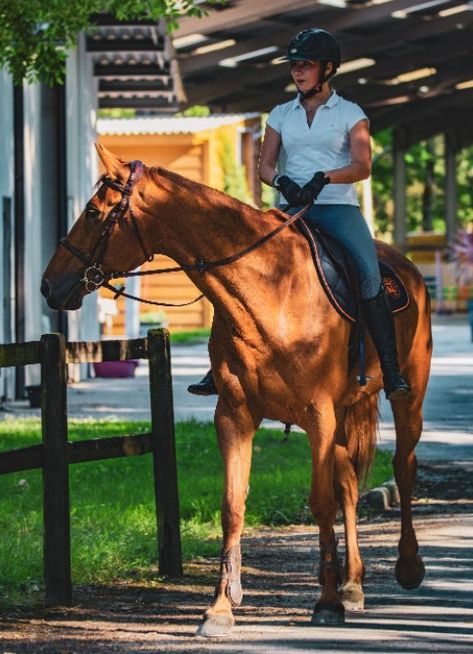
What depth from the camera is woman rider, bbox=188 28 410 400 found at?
363 inches

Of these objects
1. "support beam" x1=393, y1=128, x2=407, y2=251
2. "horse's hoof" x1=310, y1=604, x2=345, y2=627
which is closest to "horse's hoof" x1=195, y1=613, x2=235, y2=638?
"horse's hoof" x1=310, y1=604, x2=345, y2=627

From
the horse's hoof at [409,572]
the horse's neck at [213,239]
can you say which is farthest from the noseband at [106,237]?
the horse's hoof at [409,572]

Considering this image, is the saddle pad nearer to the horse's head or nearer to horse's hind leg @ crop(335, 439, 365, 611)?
the horse's head

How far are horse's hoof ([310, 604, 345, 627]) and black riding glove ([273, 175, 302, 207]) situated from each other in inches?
73.2

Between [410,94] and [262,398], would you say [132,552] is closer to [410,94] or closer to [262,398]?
[262,398]

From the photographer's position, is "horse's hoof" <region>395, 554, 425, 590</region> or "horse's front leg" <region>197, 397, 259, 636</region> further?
"horse's hoof" <region>395, 554, 425, 590</region>

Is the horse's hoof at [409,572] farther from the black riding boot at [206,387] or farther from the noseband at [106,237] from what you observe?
the noseband at [106,237]

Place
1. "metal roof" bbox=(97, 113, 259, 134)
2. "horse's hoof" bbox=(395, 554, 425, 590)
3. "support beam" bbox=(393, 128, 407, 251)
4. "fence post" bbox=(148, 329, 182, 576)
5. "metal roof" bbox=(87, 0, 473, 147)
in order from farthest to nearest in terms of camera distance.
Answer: "support beam" bbox=(393, 128, 407, 251), "metal roof" bbox=(97, 113, 259, 134), "metal roof" bbox=(87, 0, 473, 147), "fence post" bbox=(148, 329, 182, 576), "horse's hoof" bbox=(395, 554, 425, 590)

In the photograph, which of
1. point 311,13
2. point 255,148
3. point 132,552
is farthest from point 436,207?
point 132,552

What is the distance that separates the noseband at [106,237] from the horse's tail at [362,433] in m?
2.19

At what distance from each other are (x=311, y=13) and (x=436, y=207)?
49872 millimetres

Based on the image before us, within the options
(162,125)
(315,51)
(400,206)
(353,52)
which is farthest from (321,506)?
(400,206)

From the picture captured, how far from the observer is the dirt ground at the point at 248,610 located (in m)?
8.19

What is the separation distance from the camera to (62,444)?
950 centimetres
